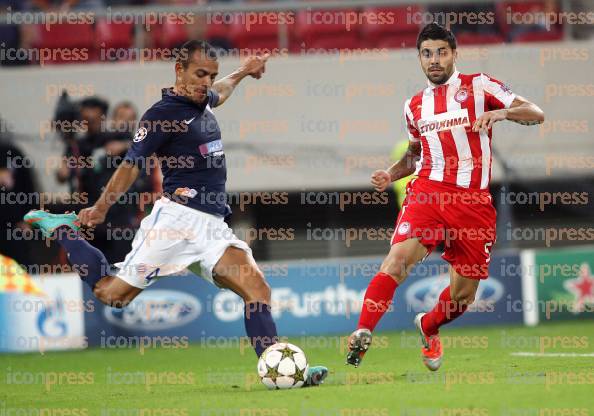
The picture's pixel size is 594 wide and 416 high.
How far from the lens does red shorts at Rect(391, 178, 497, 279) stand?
8469mm

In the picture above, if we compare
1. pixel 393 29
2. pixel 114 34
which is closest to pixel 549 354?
pixel 393 29

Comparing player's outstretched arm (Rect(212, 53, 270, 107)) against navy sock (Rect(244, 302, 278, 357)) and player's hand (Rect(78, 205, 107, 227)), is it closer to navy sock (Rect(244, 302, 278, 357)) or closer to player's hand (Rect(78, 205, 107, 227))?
player's hand (Rect(78, 205, 107, 227))

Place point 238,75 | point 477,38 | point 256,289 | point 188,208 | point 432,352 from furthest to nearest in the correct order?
point 477,38
point 238,75
point 432,352
point 188,208
point 256,289

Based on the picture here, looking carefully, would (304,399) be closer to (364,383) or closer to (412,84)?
(364,383)

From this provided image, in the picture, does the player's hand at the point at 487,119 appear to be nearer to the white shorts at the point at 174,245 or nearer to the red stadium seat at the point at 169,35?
the white shorts at the point at 174,245

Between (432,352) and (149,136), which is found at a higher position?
(149,136)

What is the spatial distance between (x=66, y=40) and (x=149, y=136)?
26.4 feet

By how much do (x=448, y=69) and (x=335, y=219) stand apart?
7.18 metres

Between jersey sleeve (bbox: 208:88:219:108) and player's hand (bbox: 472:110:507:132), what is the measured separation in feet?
6.44

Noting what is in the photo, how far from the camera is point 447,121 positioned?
339 inches

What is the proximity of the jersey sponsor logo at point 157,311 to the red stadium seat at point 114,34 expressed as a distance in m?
3.94

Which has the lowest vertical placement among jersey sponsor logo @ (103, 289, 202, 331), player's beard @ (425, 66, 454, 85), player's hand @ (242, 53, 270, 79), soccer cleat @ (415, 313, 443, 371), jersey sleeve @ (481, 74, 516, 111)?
jersey sponsor logo @ (103, 289, 202, 331)

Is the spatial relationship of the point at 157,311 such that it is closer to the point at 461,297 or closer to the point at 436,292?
the point at 436,292

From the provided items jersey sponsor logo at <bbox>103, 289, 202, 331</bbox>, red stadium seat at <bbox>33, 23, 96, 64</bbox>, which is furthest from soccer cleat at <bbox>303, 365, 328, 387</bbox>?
red stadium seat at <bbox>33, 23, 96, 64</bbox>
